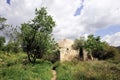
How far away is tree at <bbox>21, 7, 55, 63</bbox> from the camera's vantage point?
33.1m

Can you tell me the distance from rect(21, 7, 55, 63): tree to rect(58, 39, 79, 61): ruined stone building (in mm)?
7498

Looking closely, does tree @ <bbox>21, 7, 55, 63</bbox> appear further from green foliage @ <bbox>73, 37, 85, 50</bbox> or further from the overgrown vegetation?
green foliage @ <bbox>73, 37, 85, 50</bbox>

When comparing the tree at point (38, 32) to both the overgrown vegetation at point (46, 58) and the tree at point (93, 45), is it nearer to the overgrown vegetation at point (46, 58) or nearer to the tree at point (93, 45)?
the overgrown vegetation at point (46, 58)

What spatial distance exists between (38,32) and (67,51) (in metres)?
11.0

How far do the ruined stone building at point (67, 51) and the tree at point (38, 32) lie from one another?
750cm

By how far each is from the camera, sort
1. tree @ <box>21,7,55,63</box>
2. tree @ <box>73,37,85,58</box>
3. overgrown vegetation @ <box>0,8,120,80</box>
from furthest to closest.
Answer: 1. tree @ <box>73,37,85,58</box>
2. tree @ <box>21,7,55,63</box>
3. overgrown vegetation @ <box>0,8,120,80</box>

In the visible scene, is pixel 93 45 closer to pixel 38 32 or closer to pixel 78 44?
pixel 78 44

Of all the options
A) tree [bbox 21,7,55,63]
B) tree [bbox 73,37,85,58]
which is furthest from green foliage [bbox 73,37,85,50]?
tree [bbox 21,7,55,63]

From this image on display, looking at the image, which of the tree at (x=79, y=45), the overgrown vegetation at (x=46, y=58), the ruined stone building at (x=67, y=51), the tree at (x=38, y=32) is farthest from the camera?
the tree at (x=79, y=45)

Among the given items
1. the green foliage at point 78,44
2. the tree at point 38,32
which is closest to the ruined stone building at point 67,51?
the green foliage at point 78,44

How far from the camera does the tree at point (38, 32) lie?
3306 centimetres

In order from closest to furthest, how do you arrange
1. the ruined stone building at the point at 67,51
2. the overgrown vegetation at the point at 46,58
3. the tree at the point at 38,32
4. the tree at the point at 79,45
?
the overgrown vegetation at the point at 46,58
the tree at the point at 38,32
the ruined stone building at the point at 67,51
the tree at the point at 79,45

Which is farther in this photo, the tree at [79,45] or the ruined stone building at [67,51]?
the tree at [79,45]

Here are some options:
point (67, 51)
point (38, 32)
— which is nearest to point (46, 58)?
point (67, 51)
